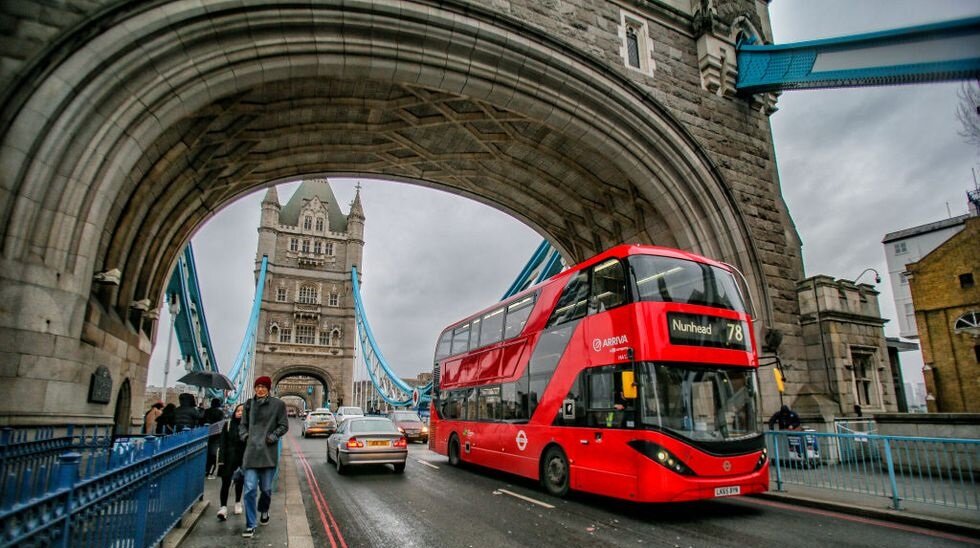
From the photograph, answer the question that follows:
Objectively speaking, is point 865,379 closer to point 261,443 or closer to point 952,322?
Answer: point 261,443

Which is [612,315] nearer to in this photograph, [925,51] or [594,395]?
[594,395]

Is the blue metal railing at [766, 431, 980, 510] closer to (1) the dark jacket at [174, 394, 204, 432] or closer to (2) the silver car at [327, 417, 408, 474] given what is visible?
(2) the silver car at [327, 417, 408, 474]

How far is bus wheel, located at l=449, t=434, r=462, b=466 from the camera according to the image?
12.5 meters

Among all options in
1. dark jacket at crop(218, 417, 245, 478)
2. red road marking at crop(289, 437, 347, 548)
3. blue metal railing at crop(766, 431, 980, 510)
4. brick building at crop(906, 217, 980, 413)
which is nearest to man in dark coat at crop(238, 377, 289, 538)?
dark jacket at crop(218, 417, 245, 478)

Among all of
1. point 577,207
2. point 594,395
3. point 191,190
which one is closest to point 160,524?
point 594,395

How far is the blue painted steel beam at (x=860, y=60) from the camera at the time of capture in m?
10.3

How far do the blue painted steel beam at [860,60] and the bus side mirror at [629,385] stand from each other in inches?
328

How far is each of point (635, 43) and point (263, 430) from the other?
42.4 feet

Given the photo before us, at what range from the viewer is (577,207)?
16672 mm

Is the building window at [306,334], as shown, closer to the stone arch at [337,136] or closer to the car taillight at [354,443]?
Result: the stone arch at [337,136]

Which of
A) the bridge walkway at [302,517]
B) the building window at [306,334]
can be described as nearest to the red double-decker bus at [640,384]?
the bridge walkway at [302,517]

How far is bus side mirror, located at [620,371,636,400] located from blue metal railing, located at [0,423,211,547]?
196 inches

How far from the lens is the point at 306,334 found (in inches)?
2724

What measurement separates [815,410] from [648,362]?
7.43 meters
